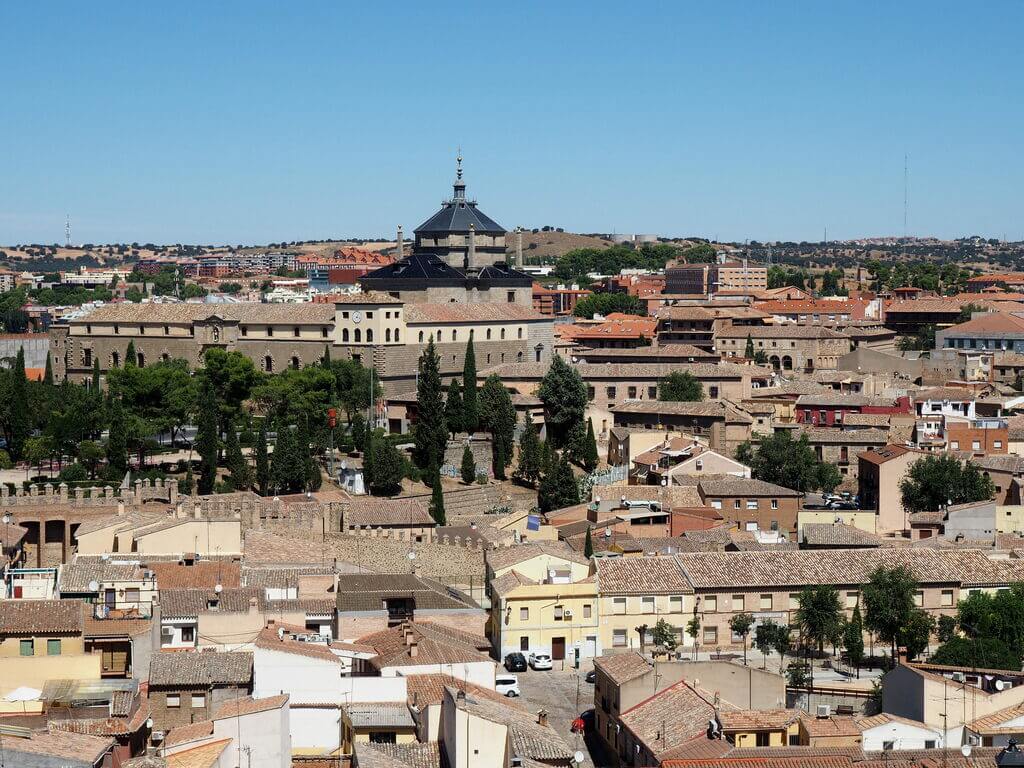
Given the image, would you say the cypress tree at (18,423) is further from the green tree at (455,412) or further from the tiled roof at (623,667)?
the tiled roof at (623,667)

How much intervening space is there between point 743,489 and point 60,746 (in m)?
21.6

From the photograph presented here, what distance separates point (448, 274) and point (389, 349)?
313 inches

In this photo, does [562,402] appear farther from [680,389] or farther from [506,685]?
[506,685]

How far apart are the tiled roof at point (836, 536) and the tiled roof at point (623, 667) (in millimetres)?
8905

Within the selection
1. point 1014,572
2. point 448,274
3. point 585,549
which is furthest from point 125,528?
point 448,274

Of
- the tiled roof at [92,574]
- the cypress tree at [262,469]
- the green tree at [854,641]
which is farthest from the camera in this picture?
the cypress tree at [262,469]

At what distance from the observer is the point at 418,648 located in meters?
21.3

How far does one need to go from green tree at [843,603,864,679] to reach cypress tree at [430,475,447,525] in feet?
39.7

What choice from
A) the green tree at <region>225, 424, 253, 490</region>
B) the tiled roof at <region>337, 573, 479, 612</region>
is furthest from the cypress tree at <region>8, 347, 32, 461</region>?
the tiled roof at <region>337, 573, 479, 612</region>

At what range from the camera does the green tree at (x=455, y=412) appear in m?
43.4

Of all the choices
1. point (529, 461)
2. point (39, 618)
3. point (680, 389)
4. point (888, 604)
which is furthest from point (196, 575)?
point (680, 389)

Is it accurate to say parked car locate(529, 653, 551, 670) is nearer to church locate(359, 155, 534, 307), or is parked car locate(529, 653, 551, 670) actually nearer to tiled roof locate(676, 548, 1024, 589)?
tiled roof locate(676, 548, 1024, 589)

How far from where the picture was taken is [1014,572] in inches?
1094

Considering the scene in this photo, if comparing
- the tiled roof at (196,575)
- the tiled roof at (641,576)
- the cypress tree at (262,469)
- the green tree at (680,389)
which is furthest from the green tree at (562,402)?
the tiled roof at (196,575)
